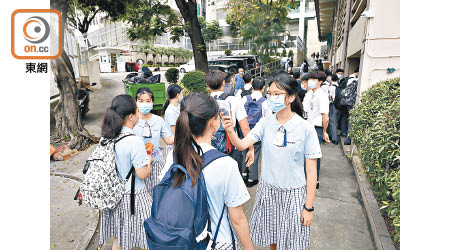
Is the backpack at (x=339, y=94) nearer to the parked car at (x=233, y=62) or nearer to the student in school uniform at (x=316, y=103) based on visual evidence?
the student in school uniform at (x=316, y=103)

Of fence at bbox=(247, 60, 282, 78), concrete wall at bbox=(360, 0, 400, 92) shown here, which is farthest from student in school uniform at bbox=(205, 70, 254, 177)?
fence at bbox=(247, 60, 282, 78)

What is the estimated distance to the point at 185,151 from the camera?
1.36m

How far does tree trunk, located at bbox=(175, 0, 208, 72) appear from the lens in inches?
366

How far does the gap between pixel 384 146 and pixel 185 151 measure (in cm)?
209

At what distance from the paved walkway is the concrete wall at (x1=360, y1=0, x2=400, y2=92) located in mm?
1829

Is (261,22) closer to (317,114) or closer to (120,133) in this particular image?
(317,114)

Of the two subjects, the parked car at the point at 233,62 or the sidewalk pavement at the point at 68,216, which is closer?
the sidewalk pavement at the point at 68,216

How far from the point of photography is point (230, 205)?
1430 millimetres

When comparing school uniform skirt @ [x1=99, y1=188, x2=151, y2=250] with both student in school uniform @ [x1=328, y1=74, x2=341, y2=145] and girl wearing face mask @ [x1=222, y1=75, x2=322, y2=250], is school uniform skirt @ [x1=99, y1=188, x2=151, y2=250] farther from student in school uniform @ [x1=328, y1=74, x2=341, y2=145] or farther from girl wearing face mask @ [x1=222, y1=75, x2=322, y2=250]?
student in school uniform @ [x1=328, y1=74, x2=341, y2=145]

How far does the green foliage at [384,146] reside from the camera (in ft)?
6.94

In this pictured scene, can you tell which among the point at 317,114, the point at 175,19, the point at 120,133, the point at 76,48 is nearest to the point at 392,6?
the point at 317,114

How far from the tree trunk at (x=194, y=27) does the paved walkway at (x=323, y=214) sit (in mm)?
6012

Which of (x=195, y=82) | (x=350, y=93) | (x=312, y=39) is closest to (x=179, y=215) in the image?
(x=350, y=93)

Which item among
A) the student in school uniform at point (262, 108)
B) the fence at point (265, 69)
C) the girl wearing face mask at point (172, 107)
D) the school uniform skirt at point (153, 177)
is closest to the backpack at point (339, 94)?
the student in school uniform at point (262, 108)
